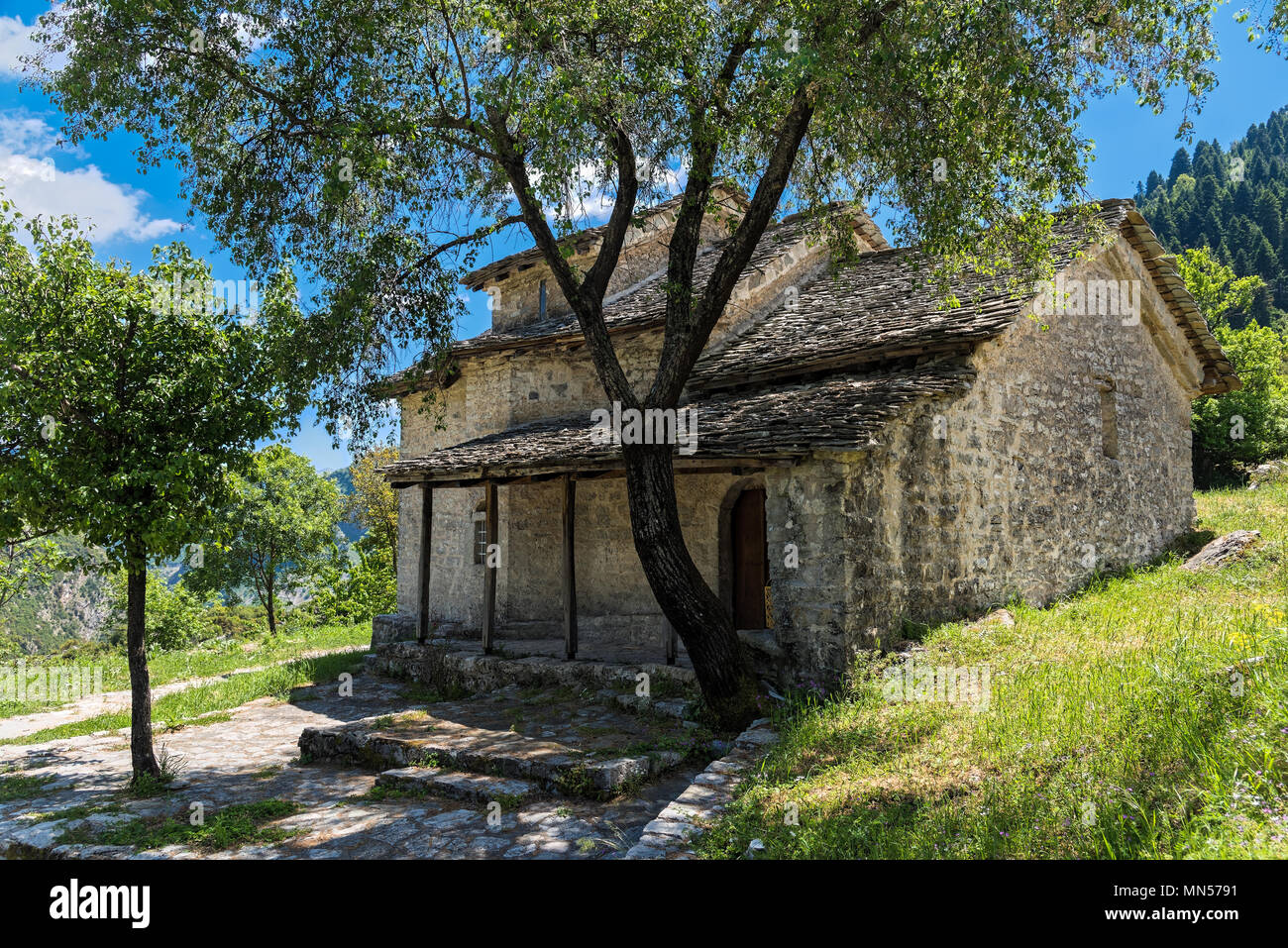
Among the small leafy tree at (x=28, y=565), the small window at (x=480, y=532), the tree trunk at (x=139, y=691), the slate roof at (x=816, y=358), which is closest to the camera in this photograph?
the tree trunk at (x=139, y=691)

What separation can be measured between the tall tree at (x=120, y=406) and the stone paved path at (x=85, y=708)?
5.50 meters

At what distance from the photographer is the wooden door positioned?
10.9 m

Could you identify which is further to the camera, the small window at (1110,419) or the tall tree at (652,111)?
the small window at (1110,419)

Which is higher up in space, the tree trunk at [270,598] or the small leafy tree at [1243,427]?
the small leafy tree at [1243,427]

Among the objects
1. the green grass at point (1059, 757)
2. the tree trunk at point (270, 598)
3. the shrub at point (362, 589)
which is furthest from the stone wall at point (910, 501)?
the tree trunk at point (270, 598)

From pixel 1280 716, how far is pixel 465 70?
815cm

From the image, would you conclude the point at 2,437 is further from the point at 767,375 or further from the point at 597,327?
the point at 767,375

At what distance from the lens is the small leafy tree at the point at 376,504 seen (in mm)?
25953

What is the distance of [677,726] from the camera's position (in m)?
7.54

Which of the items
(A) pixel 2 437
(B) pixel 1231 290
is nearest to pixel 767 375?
(A) pixel 2 437

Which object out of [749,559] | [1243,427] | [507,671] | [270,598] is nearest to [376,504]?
[270,598]

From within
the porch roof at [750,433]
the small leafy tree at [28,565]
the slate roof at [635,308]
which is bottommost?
the small leafy tree at [28,565]

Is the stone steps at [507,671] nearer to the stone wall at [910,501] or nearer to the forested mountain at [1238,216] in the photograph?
the stone wall at [910,501]
